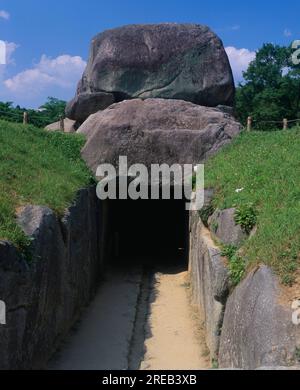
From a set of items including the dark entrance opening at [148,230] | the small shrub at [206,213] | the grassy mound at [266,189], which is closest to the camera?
the grassy mound at [266,189]

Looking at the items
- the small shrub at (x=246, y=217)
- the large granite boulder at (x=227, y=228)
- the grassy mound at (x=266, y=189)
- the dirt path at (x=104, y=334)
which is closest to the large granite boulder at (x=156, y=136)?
the grassy mound at (x=266, y=189)

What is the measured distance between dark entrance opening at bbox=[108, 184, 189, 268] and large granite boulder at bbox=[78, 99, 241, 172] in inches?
97.7

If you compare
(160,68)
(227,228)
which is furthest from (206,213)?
(160,68)

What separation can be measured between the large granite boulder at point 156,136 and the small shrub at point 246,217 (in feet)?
16.2

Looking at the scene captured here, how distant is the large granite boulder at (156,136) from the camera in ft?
41.4

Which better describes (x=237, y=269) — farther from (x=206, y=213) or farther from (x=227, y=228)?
(x=206, y=213)

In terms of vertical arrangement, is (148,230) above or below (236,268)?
below

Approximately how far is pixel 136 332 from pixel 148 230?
9575 millimetres

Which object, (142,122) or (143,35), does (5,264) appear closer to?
(142,122)

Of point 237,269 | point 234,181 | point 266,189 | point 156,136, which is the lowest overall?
point 237,269

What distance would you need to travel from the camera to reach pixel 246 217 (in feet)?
25.3

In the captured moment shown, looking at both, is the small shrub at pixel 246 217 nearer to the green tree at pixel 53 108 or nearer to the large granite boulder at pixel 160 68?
the large granite boulder at pixel 160 68

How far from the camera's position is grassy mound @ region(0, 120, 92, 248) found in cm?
740

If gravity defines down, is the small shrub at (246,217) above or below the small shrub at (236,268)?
above
